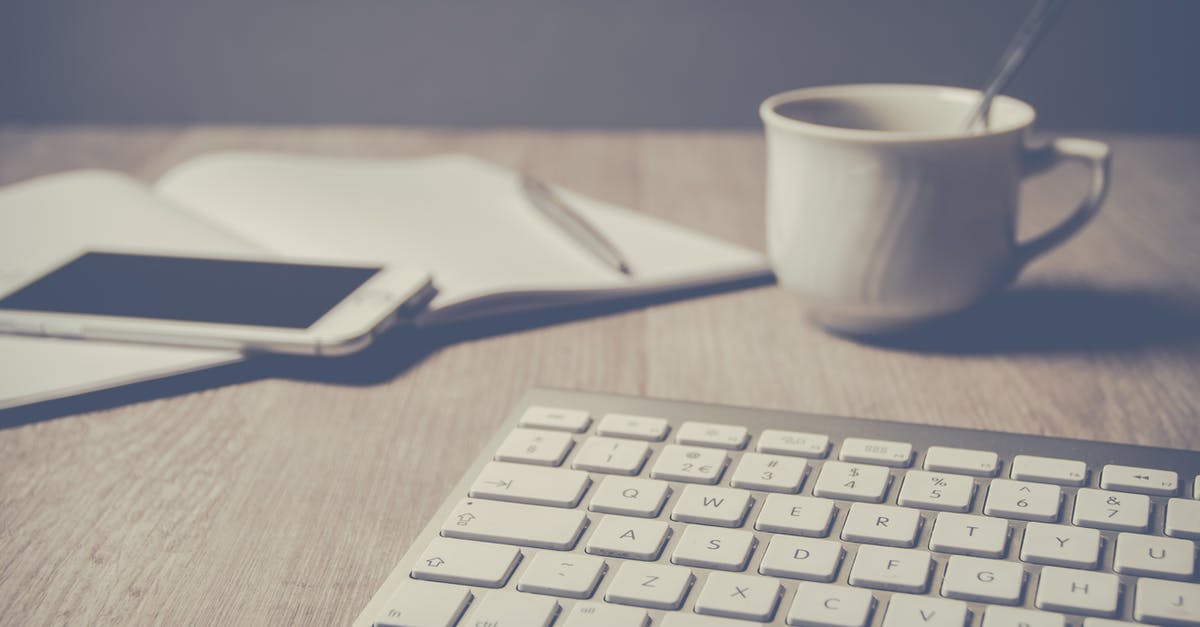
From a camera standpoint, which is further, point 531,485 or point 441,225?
point 441,225

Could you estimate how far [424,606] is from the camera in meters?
0.28

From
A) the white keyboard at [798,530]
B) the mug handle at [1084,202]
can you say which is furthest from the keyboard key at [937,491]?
the mug handle at [1084,202]

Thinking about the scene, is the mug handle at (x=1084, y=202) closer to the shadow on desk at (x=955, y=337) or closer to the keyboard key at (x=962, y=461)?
the shadow on desk at (x=955, y=337)

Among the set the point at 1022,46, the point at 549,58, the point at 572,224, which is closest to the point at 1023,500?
the point at 1022,46

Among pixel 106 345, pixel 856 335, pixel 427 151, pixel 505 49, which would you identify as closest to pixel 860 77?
pixel 505 49

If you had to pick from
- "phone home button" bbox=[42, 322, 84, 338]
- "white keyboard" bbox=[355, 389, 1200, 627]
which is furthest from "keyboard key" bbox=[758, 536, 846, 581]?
"phone home button" bbox=[42, 322, 84, 338]

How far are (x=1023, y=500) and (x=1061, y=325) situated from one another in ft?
0.75

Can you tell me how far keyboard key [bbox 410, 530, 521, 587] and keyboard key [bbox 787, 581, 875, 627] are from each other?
0.08m

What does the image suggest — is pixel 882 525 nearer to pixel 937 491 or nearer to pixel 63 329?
pixel 937 491

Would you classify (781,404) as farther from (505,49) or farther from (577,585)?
(505,49)

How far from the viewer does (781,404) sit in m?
0.45

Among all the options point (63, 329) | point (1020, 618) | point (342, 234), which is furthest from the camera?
point (342, 234)

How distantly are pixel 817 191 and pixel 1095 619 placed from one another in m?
0.24

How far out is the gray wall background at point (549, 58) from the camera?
1.16m
